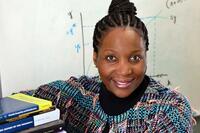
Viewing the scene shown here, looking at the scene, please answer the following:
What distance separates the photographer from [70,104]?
1.35 meters

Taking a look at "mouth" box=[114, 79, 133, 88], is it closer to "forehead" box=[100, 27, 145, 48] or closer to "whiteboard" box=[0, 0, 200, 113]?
"forehead" box=[100, 27, 145, 48]

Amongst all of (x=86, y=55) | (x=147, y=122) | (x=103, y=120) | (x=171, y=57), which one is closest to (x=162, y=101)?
(x=147, y=122)

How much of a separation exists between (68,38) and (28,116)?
0.49 meters

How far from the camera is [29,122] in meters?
1.05

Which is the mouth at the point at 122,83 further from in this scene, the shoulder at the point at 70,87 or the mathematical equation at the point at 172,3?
the mathematical equation at the point at 172,3

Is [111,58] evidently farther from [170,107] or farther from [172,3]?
[172,3]

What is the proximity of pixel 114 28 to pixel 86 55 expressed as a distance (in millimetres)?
339

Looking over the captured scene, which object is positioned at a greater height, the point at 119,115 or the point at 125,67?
the point at 125,67

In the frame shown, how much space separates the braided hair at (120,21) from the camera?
121 centimetres

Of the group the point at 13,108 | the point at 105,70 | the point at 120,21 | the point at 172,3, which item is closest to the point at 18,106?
the point at 13,108

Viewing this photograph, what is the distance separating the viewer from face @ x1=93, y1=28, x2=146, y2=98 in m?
1.18

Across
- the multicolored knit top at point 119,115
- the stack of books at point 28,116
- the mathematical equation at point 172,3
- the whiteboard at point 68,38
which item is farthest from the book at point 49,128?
A: the mathematical equation at point 172,3

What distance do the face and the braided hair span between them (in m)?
0.02

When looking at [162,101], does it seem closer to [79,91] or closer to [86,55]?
[79,91]
